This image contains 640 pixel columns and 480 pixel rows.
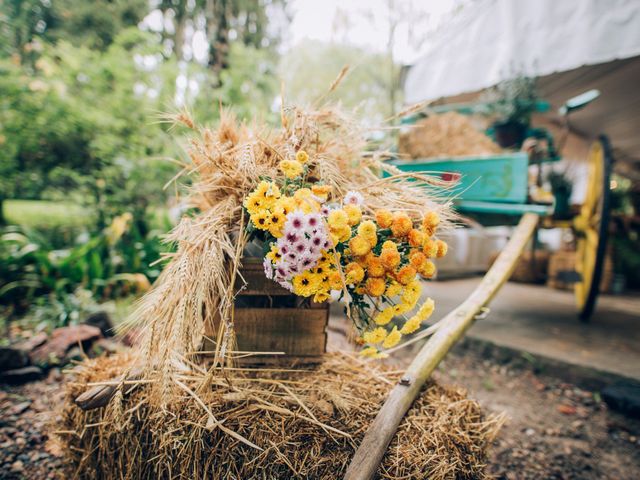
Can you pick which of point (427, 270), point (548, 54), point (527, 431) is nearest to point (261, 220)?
point (427, 270)

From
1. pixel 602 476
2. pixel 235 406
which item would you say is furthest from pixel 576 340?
pixel 235 406

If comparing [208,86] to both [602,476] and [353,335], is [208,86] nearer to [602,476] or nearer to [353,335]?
[353,335]

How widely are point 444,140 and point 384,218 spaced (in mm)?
2270

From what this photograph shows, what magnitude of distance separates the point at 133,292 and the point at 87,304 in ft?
1.65

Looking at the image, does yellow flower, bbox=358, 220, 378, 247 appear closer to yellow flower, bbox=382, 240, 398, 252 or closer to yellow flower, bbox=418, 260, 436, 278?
yellow flower, bbox=382, 240, 398, 252

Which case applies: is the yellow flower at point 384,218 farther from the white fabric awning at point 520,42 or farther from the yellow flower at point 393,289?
the white fabric awning at point 520,42

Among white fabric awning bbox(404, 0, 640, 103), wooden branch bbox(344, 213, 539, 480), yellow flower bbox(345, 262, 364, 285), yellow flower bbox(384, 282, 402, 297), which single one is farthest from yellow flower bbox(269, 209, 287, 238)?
white fabric awning bbox(404, 0, 640, 103)

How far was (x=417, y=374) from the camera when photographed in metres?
1.20

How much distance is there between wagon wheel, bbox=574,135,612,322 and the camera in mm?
2629

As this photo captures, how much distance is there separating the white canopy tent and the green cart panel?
115 cm

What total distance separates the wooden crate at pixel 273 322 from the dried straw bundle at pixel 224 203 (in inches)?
3.0

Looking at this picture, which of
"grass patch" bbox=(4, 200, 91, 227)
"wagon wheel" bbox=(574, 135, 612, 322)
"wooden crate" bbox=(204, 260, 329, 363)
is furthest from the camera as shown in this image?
"grass patch" bbox=(4, 200, 91, 227)

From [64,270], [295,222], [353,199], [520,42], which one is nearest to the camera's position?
[295,222]

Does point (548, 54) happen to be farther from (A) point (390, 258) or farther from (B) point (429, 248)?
(A) point (390, 258)
